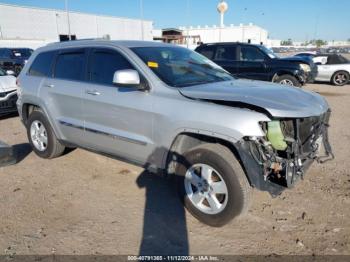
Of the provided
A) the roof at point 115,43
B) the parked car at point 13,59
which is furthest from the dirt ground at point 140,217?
the parked car at point 13,59

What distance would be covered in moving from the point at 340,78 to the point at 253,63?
660cm

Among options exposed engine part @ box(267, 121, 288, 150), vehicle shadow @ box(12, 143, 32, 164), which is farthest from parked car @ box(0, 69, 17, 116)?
exposed engine part @ box(267, 121, 288, 150)

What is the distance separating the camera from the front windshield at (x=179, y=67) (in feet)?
12.7

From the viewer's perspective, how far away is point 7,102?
8.39 metres

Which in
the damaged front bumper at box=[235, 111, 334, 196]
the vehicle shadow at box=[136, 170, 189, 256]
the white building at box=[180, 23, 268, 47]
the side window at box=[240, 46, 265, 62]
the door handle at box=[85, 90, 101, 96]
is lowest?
the vehicle shadow at box=[136, 170, 189, 256]

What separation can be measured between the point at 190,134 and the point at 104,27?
68.6 metres

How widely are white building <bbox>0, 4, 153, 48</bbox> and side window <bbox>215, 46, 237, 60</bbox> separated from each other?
34908 mm

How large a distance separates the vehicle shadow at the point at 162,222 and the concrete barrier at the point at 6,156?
1.72 meters

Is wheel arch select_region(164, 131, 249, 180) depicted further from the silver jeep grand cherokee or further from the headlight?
the headlight

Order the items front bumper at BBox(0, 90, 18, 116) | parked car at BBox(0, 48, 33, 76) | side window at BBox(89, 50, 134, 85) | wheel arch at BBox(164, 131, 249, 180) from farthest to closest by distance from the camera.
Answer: parked car at BBox(0, 48, 33, 76)
front bumper at BBox(0, 90, 18, 116)
side window at BBox(89, 50, 134, 85)
wheel arch at BBox(164, 131, 249, 180)

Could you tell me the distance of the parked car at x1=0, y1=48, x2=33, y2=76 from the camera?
60.8ft

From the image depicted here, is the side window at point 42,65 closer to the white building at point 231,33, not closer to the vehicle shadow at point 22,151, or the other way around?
the vehicle shadow at point 22,151

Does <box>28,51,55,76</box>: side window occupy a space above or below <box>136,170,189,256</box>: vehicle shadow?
above

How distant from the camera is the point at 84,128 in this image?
4516 millimetres
